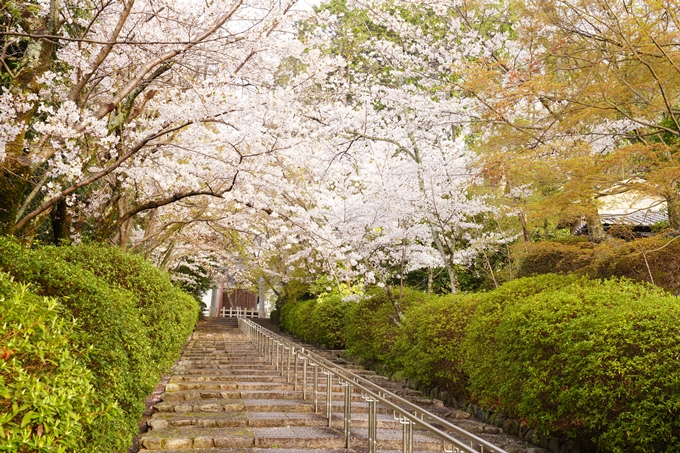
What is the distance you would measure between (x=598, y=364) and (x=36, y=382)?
551cm

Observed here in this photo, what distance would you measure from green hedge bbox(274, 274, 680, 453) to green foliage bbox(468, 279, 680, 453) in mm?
10

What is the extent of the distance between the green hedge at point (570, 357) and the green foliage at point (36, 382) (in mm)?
5089

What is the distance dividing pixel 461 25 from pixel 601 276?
27.1ft

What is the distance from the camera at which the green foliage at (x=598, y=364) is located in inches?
235

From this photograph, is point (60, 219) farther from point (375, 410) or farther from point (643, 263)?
point (643, 263)

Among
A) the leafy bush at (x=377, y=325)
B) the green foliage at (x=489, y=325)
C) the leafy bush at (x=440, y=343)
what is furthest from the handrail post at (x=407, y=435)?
the leafy bush at (x=377, y=325)

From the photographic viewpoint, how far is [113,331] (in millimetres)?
4840

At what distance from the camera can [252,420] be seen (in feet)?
26.0

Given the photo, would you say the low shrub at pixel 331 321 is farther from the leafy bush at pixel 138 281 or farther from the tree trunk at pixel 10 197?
the tree trunk at pixel 10 197

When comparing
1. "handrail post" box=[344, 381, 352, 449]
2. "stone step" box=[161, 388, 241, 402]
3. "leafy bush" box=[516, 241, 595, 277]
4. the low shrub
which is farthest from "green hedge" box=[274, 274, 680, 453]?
the low shrub

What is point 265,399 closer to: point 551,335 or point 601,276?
point 551,335

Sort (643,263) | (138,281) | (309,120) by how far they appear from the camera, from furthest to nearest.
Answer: (309,120)
(643,263)
(138,281)

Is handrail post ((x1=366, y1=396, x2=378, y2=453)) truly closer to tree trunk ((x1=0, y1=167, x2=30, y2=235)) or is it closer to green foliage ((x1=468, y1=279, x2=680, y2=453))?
green foliage ((x1=468, y1=279, x2=680, y2=453))

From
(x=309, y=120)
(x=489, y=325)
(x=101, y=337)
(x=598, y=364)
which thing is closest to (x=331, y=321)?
(x=309, y=120)
